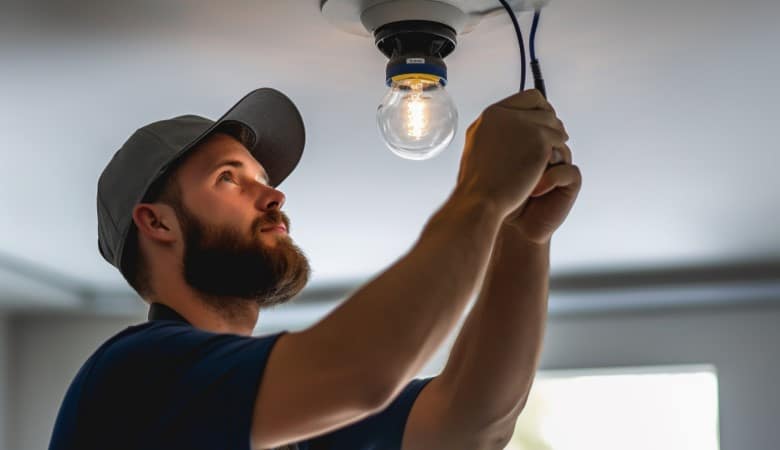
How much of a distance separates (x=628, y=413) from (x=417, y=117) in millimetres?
2503

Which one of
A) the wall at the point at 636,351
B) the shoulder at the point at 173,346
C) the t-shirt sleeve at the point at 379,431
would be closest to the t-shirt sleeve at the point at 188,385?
the shoulder at the point at 173,346

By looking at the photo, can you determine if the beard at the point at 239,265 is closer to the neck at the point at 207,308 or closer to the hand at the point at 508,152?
the neck at the point at 207,308

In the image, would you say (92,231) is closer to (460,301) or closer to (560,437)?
(560,437)

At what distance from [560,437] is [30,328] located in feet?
6.29

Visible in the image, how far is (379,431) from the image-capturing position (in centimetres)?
145

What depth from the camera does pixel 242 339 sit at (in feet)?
3.69

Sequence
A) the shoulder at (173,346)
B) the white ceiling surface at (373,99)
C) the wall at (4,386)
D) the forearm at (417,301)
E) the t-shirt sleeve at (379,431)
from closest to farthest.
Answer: the forearm at (417,301)
the shoulder at (173,346)
the t-shirt sleeve at (379,431)
the white ceiling surface at (373,99)
the wall at (4,386)

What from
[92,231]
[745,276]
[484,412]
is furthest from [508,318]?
[745,276]

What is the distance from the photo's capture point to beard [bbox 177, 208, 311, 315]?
145cm

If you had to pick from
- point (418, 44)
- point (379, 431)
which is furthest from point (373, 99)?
point (379, 431)

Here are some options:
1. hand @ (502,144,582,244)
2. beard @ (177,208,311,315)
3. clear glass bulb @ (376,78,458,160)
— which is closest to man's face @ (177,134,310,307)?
beard @ (177,208,311,315)

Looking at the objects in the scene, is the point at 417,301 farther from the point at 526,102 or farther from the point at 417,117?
the point at 417,117

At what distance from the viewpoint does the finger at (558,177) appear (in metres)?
1.13

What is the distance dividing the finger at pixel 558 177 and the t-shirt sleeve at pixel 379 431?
1.30 feet
